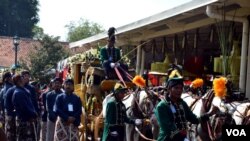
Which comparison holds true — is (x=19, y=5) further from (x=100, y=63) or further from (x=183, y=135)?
(x=183, y=135)

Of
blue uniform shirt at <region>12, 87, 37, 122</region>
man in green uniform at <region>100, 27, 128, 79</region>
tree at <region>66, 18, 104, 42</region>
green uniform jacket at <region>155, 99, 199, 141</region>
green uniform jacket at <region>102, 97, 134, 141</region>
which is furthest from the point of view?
tree at <region>66, 18, 104, 42</region>

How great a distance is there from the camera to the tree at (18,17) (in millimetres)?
58250

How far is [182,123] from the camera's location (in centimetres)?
702

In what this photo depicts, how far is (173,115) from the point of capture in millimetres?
6949

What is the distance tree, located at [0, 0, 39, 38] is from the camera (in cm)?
5825

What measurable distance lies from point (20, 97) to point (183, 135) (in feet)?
16.2

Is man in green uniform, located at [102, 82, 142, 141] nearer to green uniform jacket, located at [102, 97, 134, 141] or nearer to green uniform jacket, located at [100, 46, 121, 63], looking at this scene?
green uniform jacket, located at [102, 97, 134, 141]

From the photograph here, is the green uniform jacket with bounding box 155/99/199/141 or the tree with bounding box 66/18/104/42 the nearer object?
the green uniform jacket with bounding box 155/99/199/141

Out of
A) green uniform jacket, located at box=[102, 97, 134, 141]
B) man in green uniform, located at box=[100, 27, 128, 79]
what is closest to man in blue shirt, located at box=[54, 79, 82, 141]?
green uniform jacket, located at box=[102, 97, 134, 141]

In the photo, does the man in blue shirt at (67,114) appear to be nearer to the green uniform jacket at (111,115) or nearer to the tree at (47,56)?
the green uniform jacket at (111,115)

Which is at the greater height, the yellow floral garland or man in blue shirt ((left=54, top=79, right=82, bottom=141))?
the yellow floral garland

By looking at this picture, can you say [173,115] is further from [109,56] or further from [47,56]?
[47,56]

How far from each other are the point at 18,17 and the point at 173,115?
54.2m

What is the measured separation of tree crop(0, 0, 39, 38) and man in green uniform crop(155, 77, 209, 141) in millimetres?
52509
